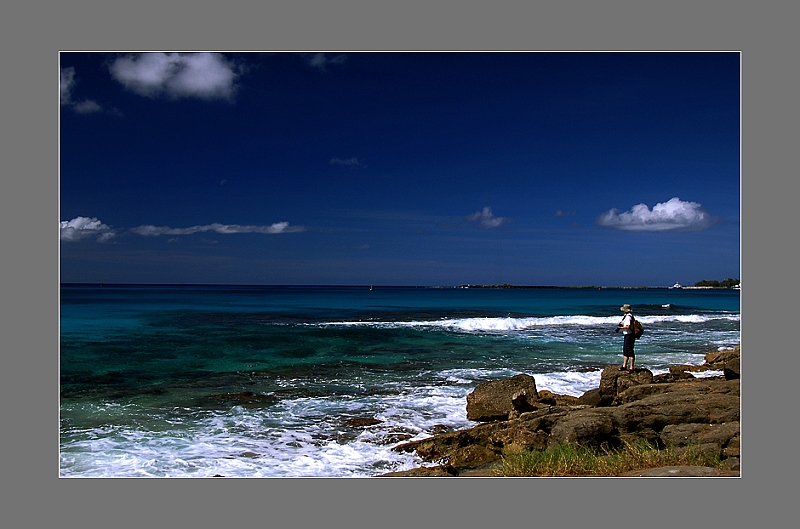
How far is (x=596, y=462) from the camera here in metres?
6.07

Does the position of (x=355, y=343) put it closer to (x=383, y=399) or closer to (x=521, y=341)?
(x=521, y=341)

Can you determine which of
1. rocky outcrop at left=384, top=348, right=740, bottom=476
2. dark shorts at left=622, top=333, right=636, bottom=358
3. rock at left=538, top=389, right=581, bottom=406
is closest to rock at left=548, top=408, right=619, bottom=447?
rocky outcrop at left=384, top=348, right=740, bottom=476

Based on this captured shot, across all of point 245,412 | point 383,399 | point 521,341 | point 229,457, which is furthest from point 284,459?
point 521,341

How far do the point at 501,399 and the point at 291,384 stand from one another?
558cm

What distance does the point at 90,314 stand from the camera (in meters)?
32.6

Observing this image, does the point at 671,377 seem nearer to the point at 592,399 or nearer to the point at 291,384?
the point at 592,399

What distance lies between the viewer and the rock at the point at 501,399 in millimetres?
8883

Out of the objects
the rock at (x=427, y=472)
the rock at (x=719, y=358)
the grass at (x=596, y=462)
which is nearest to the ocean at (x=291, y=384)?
the rock at (x=427, y=472)

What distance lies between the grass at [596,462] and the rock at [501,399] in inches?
94.4

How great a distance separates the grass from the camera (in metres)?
5.91

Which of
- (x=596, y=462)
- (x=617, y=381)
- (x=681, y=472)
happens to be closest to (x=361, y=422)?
(x=596, y=462)

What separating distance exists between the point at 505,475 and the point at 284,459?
3.06 metres

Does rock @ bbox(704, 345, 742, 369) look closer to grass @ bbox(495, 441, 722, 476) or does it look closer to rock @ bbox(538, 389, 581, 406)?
rock @ bbox(538, 389, 581, 406)

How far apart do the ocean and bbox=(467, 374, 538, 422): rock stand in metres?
0.38
